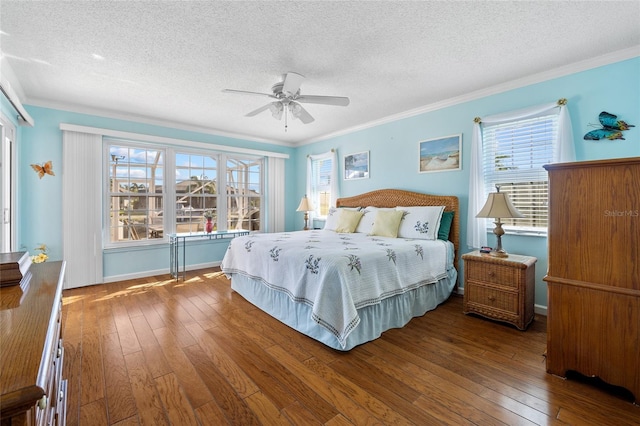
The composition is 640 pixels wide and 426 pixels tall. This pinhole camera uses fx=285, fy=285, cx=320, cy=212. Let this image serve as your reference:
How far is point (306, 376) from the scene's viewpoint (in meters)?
1.95

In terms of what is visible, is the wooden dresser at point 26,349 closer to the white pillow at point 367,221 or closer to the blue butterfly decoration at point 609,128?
the white pillow at point 367,221

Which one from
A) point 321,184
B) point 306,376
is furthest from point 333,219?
point 306,376

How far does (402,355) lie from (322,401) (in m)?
0.80

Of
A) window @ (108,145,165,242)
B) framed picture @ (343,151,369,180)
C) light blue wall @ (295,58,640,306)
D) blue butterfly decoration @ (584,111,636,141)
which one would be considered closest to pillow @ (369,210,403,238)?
light blue wall @ (295,58,640,306)

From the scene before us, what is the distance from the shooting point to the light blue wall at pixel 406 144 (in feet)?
8.60

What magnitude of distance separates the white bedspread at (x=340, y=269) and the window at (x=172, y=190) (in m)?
2.06

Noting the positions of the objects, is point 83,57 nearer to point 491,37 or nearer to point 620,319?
point 491,37

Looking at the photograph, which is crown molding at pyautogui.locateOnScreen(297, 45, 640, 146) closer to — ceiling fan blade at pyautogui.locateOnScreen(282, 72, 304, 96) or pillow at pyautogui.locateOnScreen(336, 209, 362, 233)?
pillow at pyautogui.locateOnScreen(336, 209, 362, 233)

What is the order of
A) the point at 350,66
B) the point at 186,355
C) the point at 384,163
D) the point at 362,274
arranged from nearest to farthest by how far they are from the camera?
the point at 186,355
the point at 362,274
the point at 350,66
the point at 384,163

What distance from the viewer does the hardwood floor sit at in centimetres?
160

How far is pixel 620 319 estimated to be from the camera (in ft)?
5.70

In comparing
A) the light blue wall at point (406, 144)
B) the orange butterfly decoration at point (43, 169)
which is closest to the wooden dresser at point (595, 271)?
the light blue wall at point (406, 144)

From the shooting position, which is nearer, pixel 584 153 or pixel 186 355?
pixel 186 355

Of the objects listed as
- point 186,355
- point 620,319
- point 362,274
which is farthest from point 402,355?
point 186,355
